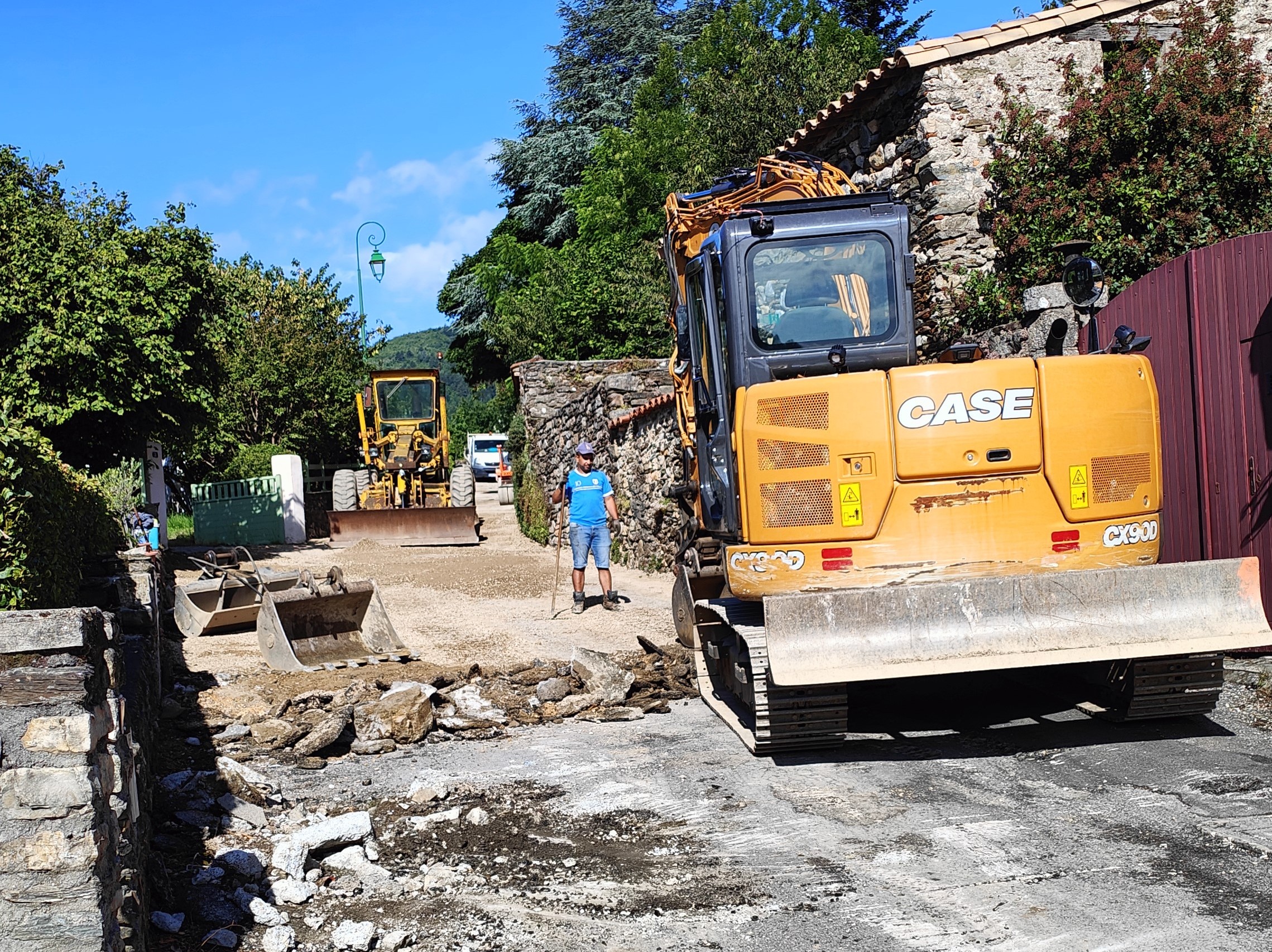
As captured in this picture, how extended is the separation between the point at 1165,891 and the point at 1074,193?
8.58 metres

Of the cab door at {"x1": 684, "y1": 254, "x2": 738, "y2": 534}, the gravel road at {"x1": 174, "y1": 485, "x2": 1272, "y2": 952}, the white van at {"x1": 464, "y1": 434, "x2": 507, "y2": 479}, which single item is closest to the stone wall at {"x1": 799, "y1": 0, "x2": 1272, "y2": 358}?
the cab door at {"x1": 684, "y1": 254, "x2": 738, "y2": 534}

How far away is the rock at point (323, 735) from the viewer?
21.6 feet

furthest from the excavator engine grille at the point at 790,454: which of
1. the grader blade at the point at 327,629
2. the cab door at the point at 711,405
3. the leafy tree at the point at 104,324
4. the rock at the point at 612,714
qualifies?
the leafy tree at the point at 104,324

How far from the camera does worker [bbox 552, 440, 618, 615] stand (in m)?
11.7

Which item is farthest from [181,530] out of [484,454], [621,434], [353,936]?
[353,936]

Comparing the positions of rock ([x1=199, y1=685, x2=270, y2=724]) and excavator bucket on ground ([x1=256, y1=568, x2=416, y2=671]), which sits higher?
excavator bucket on ground ([x1=256, y1=568, x2=416, y2=671])

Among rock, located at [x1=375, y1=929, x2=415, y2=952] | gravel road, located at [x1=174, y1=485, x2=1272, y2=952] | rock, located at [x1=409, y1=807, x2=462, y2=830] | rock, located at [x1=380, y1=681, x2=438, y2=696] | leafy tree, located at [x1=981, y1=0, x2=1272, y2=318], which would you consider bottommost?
gravel road, located at [x1=174, y1=485, x2=1272, y2=952]

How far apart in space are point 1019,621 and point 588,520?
652 cm

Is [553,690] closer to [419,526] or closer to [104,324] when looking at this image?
[104,324]

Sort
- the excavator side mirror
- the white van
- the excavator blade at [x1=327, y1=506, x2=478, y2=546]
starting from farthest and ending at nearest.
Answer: the white van < the excavator blade at [x1=327, y1=506, x2=478, y2=546] < the excavator side mirror

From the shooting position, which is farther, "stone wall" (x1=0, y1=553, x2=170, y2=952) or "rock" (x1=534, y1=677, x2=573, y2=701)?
"rock" (x1=534, y1=677, x2=573, y2=701)

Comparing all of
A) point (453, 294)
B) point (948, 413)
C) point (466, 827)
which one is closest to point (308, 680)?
point (466, 827)

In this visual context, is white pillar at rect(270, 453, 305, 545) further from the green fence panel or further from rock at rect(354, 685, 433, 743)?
rock at rect(354, 685, 433, 743)

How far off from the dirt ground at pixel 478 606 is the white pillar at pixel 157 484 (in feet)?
5.50
